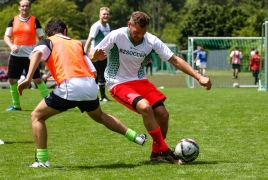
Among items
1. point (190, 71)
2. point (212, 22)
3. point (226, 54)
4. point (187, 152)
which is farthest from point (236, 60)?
point (212, 22)

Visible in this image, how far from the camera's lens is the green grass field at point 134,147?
267 inches

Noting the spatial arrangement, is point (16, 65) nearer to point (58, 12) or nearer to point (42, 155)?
point (42, 155)

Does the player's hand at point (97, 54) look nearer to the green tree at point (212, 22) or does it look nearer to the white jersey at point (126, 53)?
the white jersey at point (126, 53)

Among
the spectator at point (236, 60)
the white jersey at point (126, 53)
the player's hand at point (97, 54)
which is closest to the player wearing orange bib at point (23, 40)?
the white jersey at point (126, 53)

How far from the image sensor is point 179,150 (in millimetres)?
7410

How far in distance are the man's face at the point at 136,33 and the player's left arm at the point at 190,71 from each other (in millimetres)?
470

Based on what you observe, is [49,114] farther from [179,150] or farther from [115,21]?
[115,21]

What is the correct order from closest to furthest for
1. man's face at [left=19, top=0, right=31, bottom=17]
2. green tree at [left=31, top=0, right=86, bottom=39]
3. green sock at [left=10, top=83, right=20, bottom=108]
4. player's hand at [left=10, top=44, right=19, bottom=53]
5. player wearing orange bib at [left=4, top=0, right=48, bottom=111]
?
→ player's hand at [left=10, top=44, right=19, bottom=53] → man's face at [left=19, top=0, right=31, bottom=17] → player wearing orange bib at [left=4, top=0, right=48, bottom=111] → green sock at [left=10, top=83, right=20, bottom=108] → green tree at [left=31, top=0, right=86, bottom=39]

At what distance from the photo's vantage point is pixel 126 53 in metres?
7.75

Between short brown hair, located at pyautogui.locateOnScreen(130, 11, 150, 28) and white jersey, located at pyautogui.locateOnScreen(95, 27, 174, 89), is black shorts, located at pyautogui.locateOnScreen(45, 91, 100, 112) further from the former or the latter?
short brown hair, located at pyautogui.locateOnScreen(130, 11, 150, 28)

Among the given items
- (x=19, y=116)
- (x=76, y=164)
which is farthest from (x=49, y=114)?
(x=19, y=116)

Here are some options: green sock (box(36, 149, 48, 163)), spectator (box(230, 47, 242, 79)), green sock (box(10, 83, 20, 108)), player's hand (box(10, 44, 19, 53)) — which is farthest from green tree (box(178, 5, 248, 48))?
green sock (box(36, 149, 48, 163))

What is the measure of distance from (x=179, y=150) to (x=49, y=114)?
153 cm

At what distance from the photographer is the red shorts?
25.0ft
